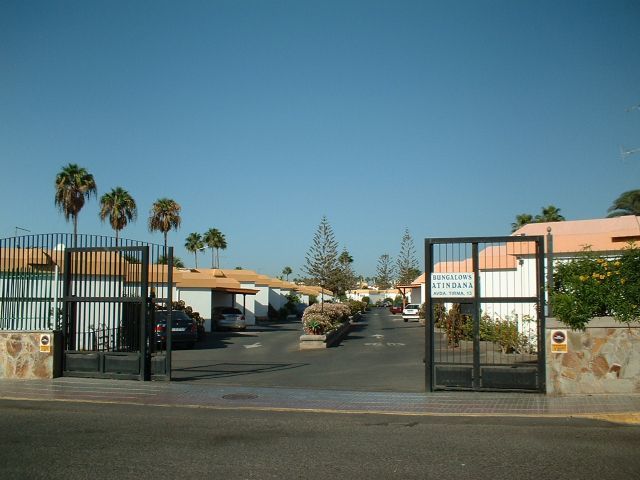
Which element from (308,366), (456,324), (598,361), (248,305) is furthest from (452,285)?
(248,305)

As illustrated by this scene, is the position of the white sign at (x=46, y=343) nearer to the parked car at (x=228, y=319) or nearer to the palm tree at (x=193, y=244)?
the parked car at (x=228, y=319)

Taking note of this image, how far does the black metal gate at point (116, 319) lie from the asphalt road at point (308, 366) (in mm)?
1329

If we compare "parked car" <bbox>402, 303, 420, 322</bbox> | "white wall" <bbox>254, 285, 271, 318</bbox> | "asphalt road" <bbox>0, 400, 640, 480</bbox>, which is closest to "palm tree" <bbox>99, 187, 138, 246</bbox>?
"white wall" <bbox>254, 285, 271, 318</bbox>

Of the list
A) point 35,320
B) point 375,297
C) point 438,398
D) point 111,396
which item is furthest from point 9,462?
point 375,297

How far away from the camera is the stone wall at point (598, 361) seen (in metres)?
12.2

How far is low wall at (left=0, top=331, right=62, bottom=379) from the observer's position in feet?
49.2

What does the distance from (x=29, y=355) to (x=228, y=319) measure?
1056 inches

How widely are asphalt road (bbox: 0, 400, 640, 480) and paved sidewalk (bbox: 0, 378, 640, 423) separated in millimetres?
576

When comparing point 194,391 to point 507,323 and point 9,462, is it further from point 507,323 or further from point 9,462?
point 507,323

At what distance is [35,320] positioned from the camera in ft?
50.8

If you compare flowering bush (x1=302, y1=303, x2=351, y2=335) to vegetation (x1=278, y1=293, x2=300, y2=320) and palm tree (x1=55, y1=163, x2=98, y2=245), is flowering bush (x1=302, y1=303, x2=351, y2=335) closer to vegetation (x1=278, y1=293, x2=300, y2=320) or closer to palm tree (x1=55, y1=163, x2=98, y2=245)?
palm tree (x1=55, y1=163, x2=98, y2=245)

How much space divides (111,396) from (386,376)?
6.94 metres

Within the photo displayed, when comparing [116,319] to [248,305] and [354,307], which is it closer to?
[248,305]

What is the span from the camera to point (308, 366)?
18953 millimetres
